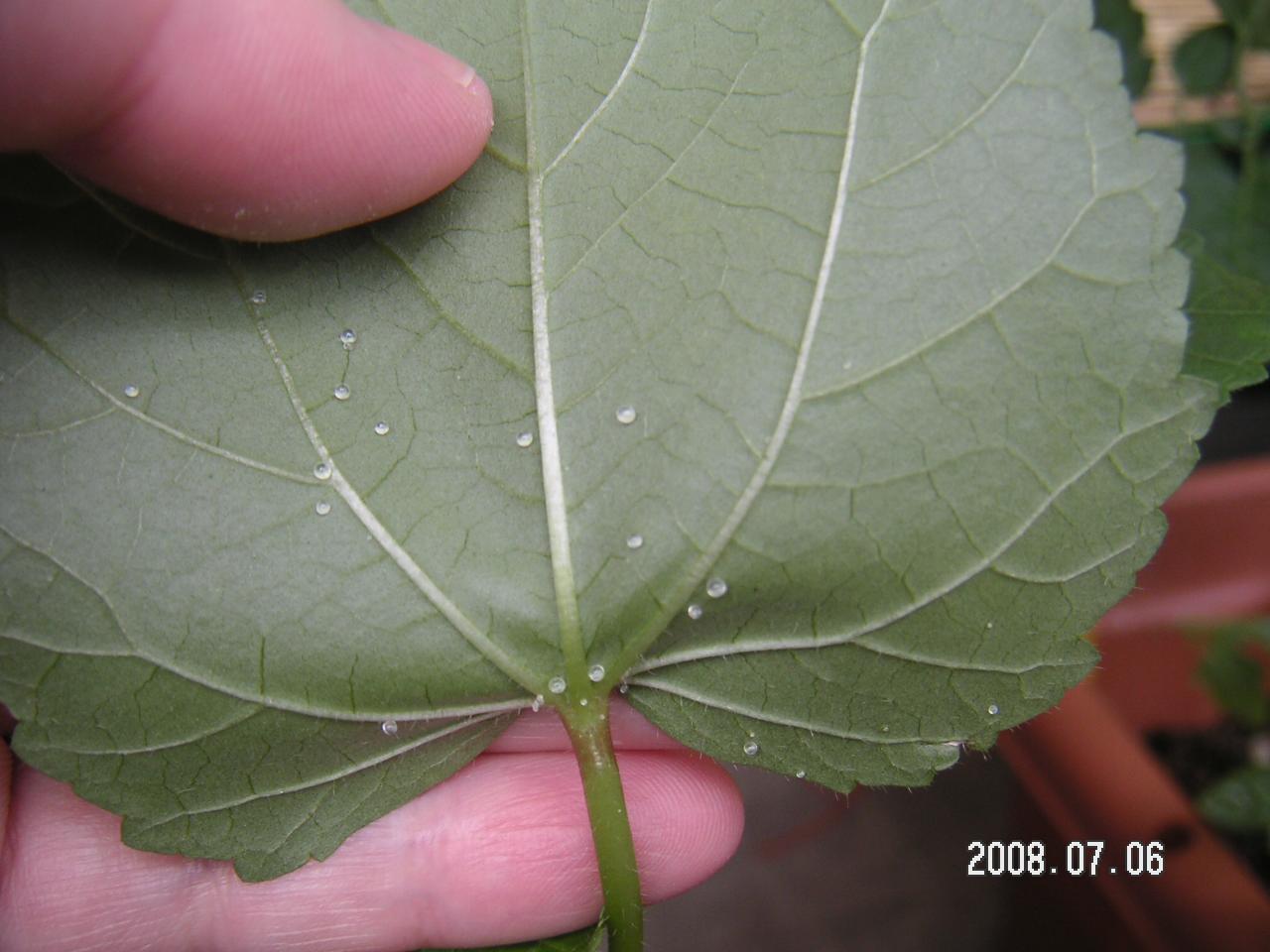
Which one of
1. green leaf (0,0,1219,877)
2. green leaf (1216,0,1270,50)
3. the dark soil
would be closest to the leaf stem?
green leaf (0,0,1219,877)

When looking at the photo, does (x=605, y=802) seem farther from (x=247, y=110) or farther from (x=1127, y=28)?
(x=1127, y=28)

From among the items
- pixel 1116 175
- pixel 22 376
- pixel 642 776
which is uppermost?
pixel 1116 175

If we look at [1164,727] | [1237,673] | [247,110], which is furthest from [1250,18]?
[247,110]

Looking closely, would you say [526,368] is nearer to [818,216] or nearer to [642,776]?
[818,216]

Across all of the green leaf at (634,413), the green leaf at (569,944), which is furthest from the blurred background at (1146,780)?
the green leaf at (569,944)

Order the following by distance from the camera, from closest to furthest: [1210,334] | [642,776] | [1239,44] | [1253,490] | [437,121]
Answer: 1. [437,121]
2. [1210,334]
3. [642,776]
4. [1239,44]
5. [1253,490]

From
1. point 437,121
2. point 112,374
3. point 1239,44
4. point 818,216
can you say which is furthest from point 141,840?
point 1239,44

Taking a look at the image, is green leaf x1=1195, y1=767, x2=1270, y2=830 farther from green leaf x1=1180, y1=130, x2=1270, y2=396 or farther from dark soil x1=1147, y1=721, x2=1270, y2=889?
green leaf x1=1180, y1=130, x2=1270, y2=396

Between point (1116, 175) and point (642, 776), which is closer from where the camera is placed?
point (1116, 175)
